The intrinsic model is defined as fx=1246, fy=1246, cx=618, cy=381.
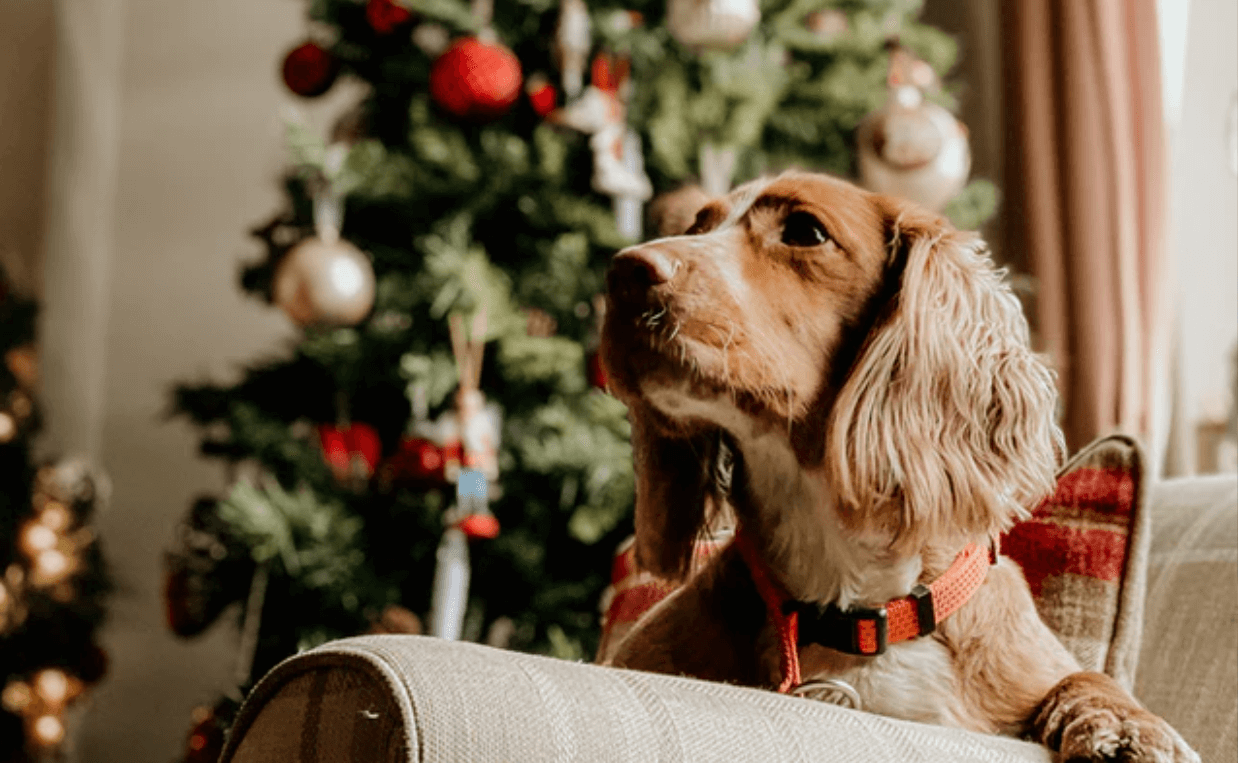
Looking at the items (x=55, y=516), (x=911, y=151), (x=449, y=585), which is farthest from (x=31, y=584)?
(x=911, y=151)

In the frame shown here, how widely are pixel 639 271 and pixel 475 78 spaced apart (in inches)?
59.3

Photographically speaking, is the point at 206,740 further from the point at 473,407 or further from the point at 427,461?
the point at 473,407

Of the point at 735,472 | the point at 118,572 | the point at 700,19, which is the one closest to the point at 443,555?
the point at 700,19

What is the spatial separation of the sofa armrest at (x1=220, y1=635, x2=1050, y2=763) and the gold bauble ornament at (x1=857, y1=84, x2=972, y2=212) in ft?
6.47

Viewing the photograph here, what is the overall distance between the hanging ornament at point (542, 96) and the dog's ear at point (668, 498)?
5.01ft

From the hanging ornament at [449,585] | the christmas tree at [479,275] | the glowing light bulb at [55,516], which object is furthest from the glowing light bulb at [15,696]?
the hanging ornament at [449,585]

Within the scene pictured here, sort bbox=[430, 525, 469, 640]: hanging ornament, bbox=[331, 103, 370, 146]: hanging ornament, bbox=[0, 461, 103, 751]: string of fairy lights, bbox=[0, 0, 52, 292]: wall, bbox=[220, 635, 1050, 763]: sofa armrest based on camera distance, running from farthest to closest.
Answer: bbox=[0, 0, 52, 292]: wall < bbox=[0, 461, 103, 751]: string of fairy lights < bbox=[331, 103, 370, 146]: hanging ornament < bbox=[430, 525, 469, 640]: hanging ornament < bbox=[220, 635, 1050, 763]: sofa armrest

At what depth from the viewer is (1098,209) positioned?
9.96 ft

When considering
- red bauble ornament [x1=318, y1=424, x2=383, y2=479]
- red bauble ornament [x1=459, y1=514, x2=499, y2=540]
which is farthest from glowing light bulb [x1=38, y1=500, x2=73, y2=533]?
red bauble ornament [x1=459, y1=514, x2=499, y2=540]

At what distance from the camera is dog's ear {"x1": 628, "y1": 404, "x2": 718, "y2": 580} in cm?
136

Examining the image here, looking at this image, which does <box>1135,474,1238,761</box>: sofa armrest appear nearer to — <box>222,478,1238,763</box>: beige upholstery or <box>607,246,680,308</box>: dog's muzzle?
<box>222,478,1238,763</box>: beige upholstery

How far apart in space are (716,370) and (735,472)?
214 millimetres

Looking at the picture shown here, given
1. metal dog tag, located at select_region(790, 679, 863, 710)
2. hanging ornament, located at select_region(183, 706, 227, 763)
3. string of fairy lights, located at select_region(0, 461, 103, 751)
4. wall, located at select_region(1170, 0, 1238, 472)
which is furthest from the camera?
string of fairy lights, located at select_region(0, 461, 103, 751)

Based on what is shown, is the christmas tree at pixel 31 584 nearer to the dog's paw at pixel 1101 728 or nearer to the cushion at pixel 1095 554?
the cushion at pixel 1095 554
